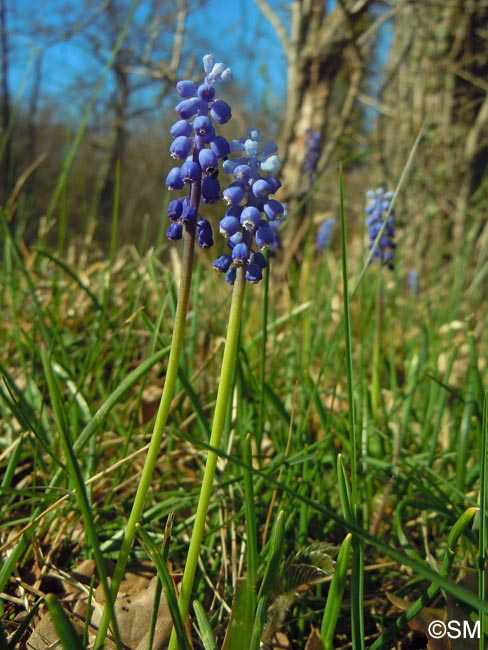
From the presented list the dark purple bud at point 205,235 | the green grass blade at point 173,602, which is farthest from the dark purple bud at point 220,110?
the green grass blade at point 173,602

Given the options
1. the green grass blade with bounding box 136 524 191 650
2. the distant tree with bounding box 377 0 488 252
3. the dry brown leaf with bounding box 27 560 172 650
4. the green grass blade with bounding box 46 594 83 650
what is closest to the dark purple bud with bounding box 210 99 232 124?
the green grass blade with bounding box 136 524 191 650

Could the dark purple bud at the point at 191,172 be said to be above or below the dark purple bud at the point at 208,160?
below

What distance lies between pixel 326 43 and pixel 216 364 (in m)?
3.95

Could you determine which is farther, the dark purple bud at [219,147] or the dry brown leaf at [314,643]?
the dry brown leaf at [314,643]

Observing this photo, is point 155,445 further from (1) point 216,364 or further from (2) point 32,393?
(1) point 216,364

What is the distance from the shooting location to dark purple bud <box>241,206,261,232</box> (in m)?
1.19

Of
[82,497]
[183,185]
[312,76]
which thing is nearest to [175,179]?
[183,185]

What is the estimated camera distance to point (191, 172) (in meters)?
1.18

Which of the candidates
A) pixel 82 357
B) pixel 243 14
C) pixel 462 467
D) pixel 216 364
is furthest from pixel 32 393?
pixel 243 14

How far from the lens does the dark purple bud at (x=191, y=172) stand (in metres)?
1.18

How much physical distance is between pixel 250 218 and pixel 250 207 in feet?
0.11

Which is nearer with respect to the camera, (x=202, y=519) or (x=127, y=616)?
(x=202, y=519)

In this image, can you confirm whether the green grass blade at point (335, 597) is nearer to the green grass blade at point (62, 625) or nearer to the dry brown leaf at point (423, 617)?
the dry brown leaf at point (423, 617)

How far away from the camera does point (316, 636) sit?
1.37 meters
